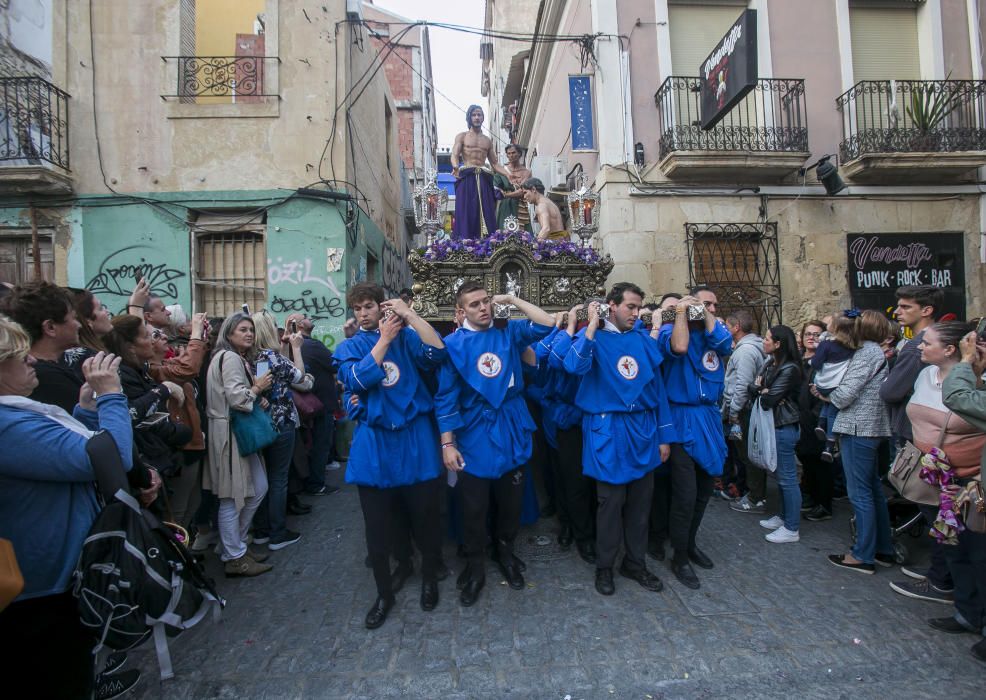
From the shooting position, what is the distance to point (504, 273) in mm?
7180

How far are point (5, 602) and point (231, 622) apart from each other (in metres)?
1.99

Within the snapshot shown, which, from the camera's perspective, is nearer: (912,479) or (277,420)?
(912,479)

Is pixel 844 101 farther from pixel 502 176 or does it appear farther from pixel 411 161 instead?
pixel 411 161

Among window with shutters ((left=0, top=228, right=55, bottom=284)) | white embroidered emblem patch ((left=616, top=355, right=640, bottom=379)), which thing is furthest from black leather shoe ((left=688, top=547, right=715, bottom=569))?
window with shutters ((left=0, top=228, right=55, bottom=284))

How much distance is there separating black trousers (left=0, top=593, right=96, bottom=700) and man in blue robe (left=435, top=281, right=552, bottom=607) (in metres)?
1.86

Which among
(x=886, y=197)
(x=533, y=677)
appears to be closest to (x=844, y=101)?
(x=886, y=197)

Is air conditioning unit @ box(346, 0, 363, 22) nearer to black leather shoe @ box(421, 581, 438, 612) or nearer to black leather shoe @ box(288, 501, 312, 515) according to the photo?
black leather shoe @ box(288, 501, 312, 515)

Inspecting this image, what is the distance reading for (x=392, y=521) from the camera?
3.62m

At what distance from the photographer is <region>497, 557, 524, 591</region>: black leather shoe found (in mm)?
3736

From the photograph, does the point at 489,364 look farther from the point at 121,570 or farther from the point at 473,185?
the point at 473,185

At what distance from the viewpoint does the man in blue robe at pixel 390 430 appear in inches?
131

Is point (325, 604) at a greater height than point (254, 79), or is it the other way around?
point (254, 79)

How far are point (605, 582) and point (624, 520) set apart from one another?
0.44m

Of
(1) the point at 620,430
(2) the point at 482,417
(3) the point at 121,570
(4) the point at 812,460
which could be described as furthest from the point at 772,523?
(3) the point at 121,570
